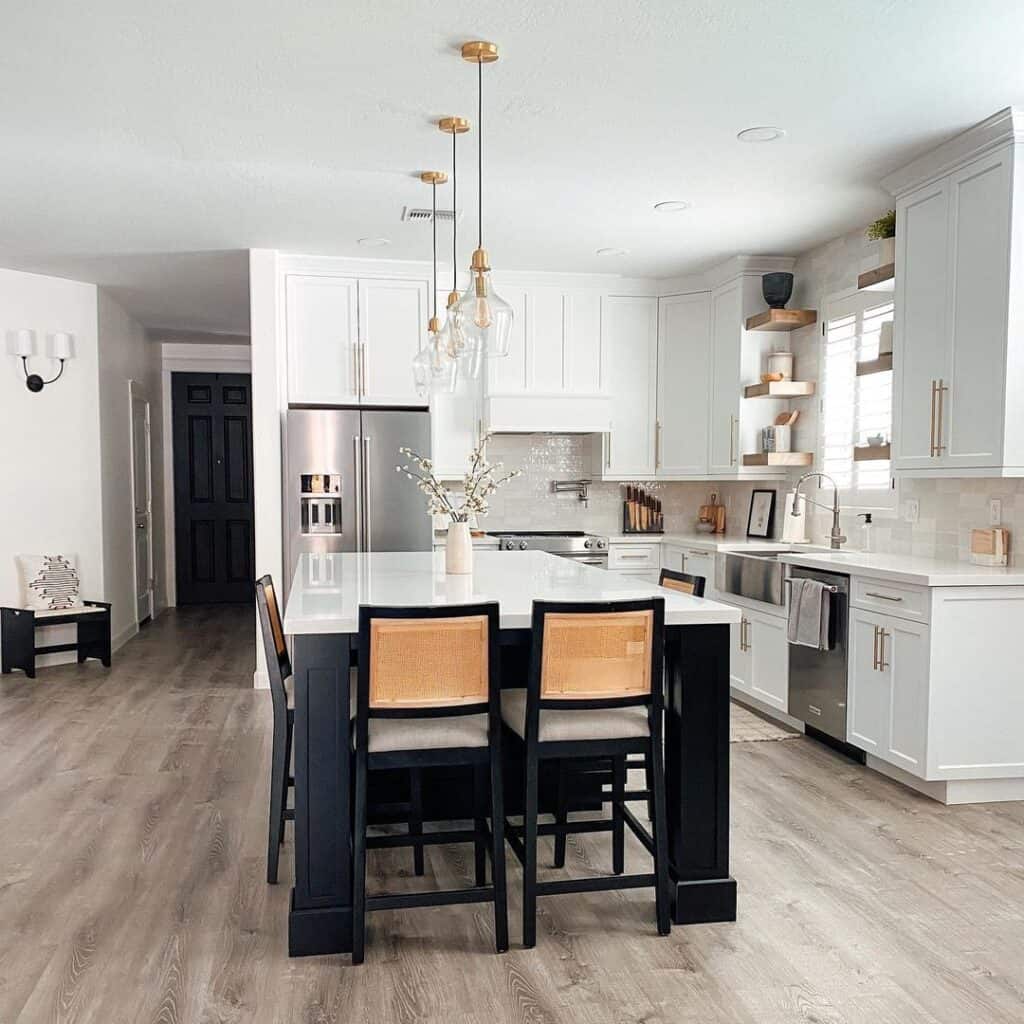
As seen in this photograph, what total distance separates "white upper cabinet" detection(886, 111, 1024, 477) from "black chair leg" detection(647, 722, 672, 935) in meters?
1.94

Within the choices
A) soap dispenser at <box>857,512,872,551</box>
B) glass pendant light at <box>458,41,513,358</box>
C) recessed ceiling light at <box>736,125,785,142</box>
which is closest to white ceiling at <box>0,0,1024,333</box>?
recessed ceiling light at <box>736,125,785,142</box>

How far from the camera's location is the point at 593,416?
632 cm

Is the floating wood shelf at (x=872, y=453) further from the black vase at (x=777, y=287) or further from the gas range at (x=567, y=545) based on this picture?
the gas range at (x=567, y=545)

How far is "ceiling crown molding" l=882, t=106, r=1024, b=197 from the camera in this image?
11.5 feet

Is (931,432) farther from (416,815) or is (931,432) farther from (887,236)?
(416,815)

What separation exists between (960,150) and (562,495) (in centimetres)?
352

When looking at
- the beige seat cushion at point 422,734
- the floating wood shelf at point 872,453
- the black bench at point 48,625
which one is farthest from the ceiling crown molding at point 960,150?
the black bench at point 48,625

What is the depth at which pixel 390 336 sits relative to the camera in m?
6.02

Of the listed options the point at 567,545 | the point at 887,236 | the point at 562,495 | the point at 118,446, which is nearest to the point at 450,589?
the point at 887,236

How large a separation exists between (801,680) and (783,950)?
2.14 meters

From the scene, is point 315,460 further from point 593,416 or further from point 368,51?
point 368,51

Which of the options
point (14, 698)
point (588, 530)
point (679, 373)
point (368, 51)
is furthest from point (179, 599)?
point (368, 51)

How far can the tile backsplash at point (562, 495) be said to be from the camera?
6625 millimetres

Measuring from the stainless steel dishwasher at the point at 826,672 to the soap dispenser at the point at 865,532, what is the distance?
0.67 m
